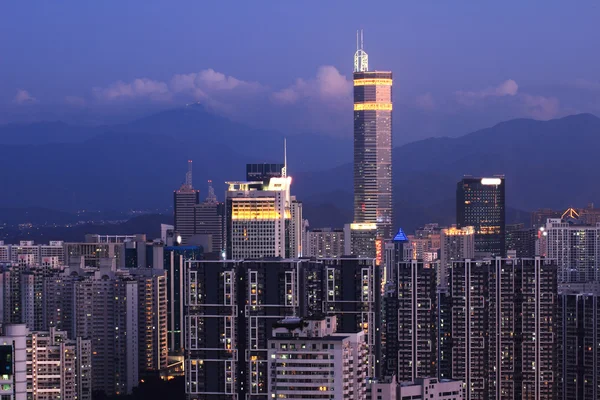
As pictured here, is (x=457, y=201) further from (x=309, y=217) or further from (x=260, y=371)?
(x=260, y=371)

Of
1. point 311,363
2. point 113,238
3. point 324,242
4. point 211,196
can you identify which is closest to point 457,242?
point 324,242

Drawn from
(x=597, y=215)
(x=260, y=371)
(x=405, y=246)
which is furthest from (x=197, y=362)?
(x=597, y=215)

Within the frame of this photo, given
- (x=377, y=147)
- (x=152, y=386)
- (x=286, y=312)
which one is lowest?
(x=152, y=386)

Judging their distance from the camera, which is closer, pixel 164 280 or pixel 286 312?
pixel 286 312

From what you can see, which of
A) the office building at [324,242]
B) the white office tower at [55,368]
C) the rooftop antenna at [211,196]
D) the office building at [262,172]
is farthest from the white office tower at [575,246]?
the white office tower at [55,368]

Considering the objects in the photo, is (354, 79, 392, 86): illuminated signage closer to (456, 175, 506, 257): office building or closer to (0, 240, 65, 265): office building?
(456, 175, 506, 257): office building

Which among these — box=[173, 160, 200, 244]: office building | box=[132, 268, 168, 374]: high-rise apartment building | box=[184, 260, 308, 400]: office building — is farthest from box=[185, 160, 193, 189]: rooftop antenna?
box=[184, 260, 308, 400]: office building
